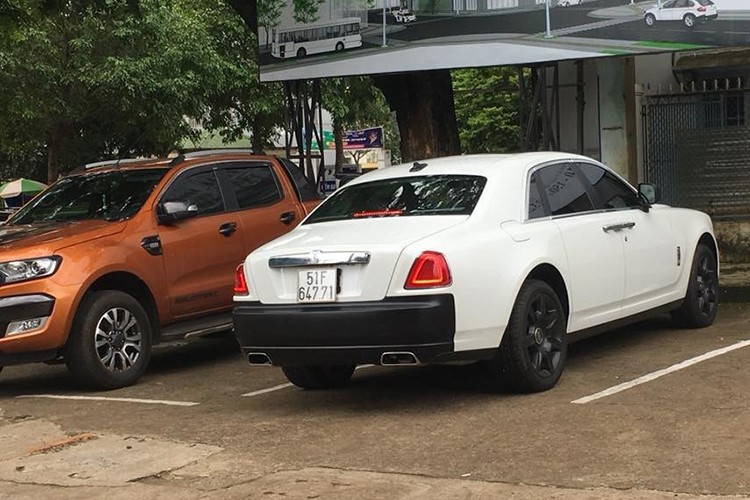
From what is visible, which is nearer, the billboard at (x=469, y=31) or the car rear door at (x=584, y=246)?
the car rear door at (x=584, y=246)

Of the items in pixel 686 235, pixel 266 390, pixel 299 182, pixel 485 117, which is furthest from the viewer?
pixel 485 117

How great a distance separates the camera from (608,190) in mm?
8109

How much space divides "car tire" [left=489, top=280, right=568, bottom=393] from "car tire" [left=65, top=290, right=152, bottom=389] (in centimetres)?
300

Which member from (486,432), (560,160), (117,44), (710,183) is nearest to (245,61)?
(117,44)

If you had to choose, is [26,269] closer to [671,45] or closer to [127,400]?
[127,400]

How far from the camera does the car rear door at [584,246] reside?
7.22 metres

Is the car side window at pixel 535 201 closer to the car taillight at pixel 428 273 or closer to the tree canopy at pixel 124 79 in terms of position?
the car taillight at pixel 428 273

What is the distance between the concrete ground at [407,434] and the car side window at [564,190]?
1.21m

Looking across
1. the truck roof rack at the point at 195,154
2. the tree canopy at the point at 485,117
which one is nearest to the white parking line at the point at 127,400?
the truck roof rack at the point at 195,154

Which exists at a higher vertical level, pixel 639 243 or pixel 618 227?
pixel 618 227

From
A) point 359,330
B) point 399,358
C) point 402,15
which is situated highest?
point 402,15

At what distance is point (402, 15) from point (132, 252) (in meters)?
5.44

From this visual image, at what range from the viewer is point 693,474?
4.93 m

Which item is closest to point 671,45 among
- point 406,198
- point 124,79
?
point 406,198
